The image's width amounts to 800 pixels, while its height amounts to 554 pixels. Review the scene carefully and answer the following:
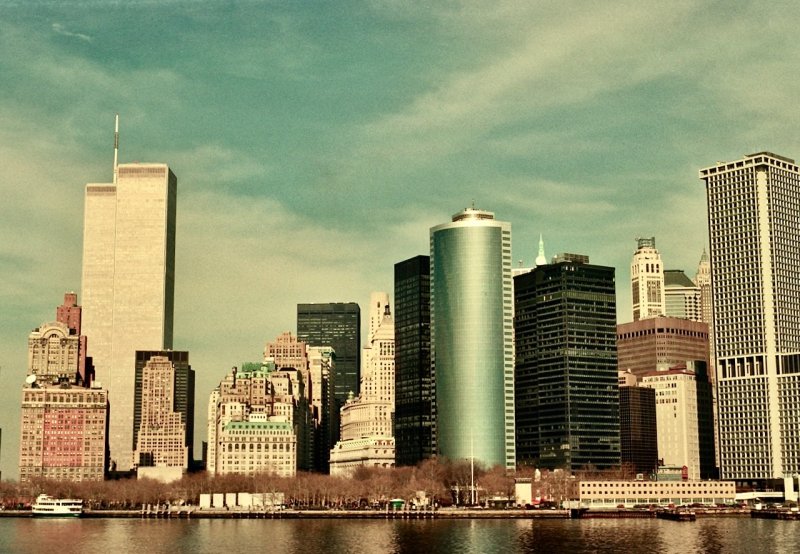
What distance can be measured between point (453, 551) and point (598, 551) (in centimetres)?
2250

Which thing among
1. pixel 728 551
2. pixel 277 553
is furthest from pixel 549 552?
pixel 277 553

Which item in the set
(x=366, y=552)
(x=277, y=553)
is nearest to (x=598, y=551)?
(x=366, y=552)

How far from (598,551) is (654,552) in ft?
28.0

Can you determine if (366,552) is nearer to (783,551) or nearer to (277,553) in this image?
(277,553)

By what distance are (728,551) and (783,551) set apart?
27.1ft

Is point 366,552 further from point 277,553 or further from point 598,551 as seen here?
point 598,551

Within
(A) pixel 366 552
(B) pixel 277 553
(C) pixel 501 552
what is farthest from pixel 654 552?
(B) pixel 277 553

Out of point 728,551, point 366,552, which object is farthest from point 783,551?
point 366,552

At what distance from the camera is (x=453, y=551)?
19875cm

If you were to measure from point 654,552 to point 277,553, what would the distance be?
58.4 metres

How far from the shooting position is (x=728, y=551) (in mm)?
197000

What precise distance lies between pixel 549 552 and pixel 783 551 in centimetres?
3608

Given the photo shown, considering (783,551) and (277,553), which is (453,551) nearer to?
(277,553)

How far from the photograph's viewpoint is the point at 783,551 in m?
196
